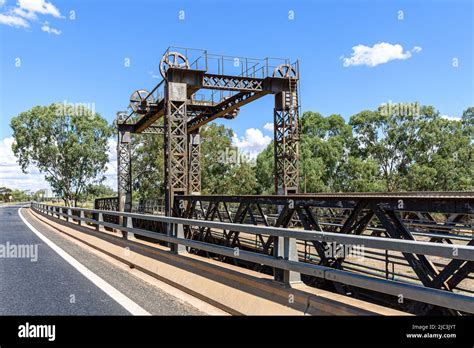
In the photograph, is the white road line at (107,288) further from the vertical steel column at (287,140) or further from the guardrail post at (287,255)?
the vertical steel column at (287,140)

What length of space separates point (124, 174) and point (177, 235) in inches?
1098

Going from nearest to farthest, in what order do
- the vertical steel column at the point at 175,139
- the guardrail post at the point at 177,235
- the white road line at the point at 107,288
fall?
the white road line at the point at 107,288 < the guardrail post at the point at 177,235 < the vertical steel column at the point at 175,139

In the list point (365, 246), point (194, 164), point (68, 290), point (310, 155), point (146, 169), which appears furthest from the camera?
point (146, 169)

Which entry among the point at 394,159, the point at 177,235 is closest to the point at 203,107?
the point at 177,235

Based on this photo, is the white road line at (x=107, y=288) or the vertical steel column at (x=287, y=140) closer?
the white road line at (x=107, y=288)

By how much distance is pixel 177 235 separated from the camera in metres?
8.35

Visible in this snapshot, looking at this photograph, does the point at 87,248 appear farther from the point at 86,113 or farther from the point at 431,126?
the point at 86,113

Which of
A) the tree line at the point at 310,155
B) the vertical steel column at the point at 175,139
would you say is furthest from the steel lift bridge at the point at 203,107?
the tree line at the point at 310,155

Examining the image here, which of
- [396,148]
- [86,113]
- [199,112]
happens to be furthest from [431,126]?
[86,113]

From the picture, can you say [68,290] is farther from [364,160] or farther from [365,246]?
[364,160]

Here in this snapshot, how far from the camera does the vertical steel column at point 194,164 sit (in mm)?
28594

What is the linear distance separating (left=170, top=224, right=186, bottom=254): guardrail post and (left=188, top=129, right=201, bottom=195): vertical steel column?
19.4 metres

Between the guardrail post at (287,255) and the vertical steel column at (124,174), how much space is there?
30.0m

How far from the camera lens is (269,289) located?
5.35 meters
